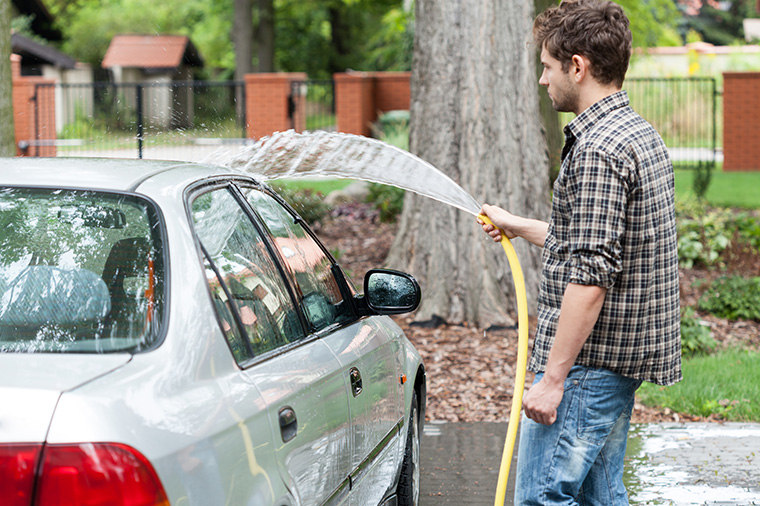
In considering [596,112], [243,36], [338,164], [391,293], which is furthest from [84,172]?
[243,36]

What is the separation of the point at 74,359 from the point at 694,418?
505 cm

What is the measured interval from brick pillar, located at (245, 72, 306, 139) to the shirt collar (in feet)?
74.9

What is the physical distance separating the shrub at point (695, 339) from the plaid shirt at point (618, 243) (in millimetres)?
5167

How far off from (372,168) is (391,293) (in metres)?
2.69

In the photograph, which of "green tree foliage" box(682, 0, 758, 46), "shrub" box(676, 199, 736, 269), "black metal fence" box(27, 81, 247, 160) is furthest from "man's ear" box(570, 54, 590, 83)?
"green tree foliage" box(682, 0, 758, 46)

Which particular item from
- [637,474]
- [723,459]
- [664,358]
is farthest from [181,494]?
[723,459]

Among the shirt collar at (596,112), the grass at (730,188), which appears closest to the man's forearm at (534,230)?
the shirt collar at (596,112)

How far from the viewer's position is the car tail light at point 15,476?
6.14ft

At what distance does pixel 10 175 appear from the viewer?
2.82 meters

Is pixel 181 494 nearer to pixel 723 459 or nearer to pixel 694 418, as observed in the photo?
pixel 723 459

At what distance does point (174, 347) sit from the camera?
7.25 ft

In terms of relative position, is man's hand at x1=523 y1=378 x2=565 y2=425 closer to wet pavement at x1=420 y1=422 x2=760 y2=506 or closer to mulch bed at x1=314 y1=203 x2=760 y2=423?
wet pavement at x1=420 y1=422 x2=760 y2=506

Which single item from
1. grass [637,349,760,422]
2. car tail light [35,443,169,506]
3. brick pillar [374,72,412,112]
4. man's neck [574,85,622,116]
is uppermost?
brick pillar [374,72,412,112]

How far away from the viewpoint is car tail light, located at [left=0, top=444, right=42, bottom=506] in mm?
1872
